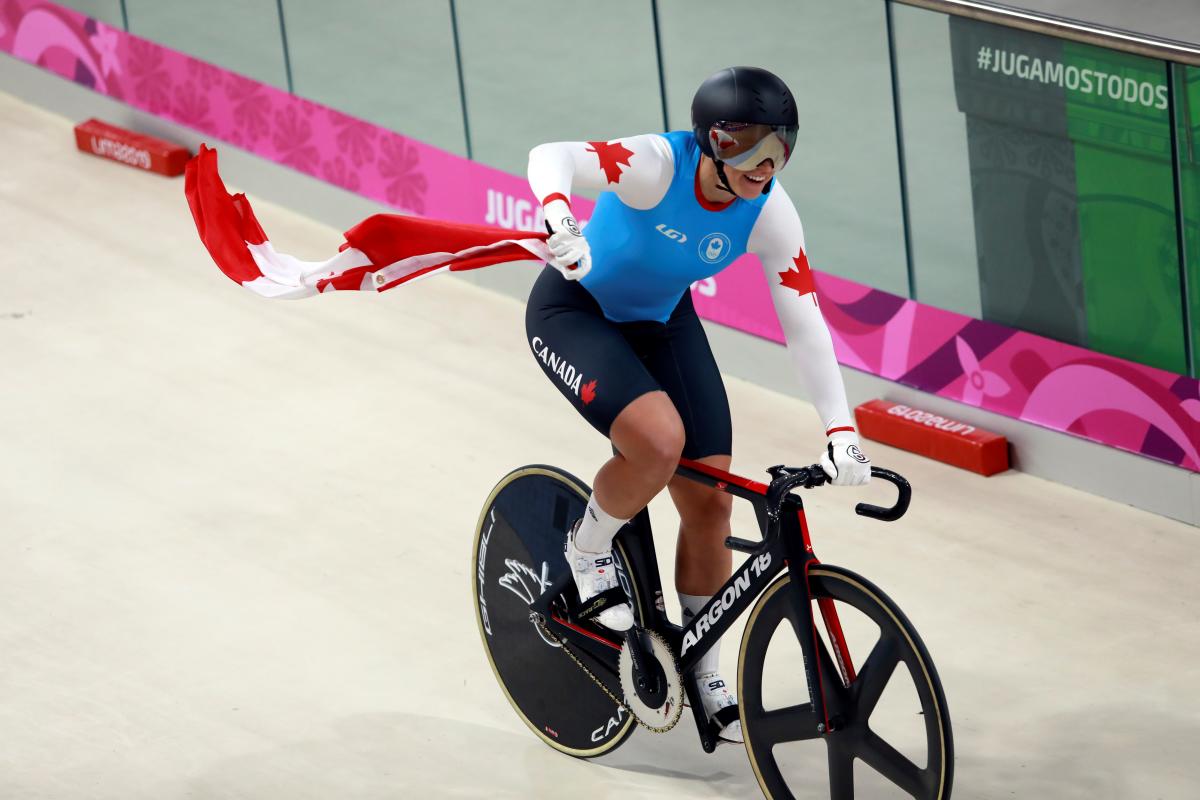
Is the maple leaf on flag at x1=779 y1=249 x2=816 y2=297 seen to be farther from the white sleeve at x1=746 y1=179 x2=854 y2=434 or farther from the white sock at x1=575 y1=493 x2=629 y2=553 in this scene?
the white sock at x1=575 y1=493 x2=629 y2=553

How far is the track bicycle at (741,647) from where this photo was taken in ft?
13.3

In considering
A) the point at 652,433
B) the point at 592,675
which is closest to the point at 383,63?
the point at 592,675

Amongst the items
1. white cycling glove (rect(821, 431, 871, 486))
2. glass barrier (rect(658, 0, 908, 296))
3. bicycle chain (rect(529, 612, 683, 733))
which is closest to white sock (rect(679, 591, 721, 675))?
bicycle chain (rect(529, 612, 683, 733))

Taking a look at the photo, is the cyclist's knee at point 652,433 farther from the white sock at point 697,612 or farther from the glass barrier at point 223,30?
the glass barrier at point 223,30

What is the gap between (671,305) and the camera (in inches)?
176

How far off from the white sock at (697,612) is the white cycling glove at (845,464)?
0.65 m

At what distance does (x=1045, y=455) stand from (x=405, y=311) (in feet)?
9.54

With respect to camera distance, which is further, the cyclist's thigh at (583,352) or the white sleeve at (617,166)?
the cyclist's thigh at (583,352)

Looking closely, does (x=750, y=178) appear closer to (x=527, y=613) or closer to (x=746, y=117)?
(x=746, y=117)

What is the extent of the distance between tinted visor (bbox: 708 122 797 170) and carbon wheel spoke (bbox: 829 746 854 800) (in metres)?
1.34

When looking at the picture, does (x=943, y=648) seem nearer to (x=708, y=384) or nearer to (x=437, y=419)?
(x=708, y=384)

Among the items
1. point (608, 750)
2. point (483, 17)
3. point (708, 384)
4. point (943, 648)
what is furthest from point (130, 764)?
point (483, 17)

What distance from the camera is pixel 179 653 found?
5.55 metres

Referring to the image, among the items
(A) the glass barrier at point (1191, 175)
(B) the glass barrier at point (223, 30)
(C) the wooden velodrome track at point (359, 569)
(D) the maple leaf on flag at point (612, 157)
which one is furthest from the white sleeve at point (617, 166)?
(B) the glass barrier at point (223, 30)
